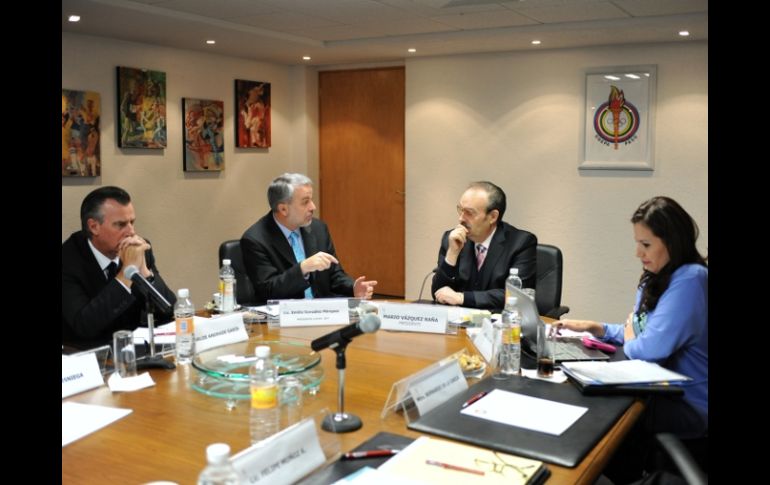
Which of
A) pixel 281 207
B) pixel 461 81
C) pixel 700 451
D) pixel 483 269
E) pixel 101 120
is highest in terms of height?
pixel 461 81

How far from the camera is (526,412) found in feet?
6.17

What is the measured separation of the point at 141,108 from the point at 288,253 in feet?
8.90

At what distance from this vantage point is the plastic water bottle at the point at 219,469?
102 cm

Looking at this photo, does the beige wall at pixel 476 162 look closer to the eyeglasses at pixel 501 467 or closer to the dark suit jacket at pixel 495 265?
the dark suit jacket at pixel 495 265

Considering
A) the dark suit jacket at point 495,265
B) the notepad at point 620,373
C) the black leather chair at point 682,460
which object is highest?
the dark suit jacket at point 495,265

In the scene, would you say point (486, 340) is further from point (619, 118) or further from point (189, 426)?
point (619, 118)

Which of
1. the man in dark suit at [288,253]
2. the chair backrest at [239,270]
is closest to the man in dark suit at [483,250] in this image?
the man in dark suit at [288,253]

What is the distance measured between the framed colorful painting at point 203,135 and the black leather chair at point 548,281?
359cm

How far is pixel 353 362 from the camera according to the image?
2.47 metres

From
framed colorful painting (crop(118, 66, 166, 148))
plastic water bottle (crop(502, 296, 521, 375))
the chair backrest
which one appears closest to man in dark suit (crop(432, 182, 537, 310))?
the chair backrest

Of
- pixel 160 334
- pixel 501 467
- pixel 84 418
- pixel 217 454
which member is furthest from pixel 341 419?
pixel 160 334
